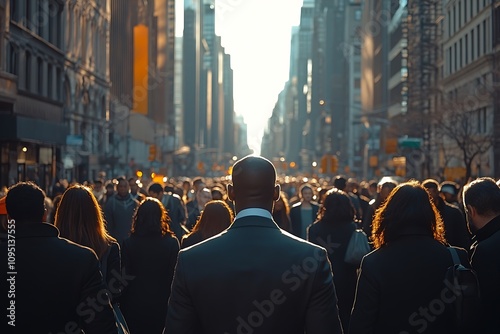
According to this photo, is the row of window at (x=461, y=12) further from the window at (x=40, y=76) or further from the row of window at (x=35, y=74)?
the window at (x=40, y=76)

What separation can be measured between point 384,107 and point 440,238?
115912mm

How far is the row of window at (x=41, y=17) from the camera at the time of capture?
4878 cm

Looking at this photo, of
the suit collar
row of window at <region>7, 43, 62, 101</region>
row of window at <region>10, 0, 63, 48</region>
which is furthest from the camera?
row of window at <region>7, 43, 62, 101</region>

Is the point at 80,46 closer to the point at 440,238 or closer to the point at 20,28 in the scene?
the point at 20,28

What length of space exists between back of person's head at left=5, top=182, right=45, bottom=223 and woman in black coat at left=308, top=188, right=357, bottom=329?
17.6 ft

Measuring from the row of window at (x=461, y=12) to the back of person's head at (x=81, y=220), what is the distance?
2167 inches

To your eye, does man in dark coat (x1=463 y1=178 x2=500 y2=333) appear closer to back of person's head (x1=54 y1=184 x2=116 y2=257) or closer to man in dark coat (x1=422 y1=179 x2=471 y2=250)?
back of person's head (x1=54 y1=184 x2=116 y2=257)

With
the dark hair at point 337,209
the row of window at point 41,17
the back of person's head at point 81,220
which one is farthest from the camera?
the row of window at point 41,17

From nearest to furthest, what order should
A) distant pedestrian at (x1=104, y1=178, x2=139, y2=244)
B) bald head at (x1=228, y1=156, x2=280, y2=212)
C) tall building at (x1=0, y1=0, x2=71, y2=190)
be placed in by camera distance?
bald head at (x1=228, y1=156, x2=280, y2=212), distant pedestrian at (x1=104, y1=178, x2=139, y2=244), tall building at (x1=0, y1=0, x2=71, y2=190)

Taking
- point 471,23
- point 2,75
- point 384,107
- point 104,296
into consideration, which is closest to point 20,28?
point 2,75

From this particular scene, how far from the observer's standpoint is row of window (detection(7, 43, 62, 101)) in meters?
49.3

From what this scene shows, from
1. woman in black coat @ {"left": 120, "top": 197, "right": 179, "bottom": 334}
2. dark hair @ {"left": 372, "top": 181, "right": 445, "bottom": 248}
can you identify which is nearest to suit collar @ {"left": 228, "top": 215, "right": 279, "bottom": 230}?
dark hair @ {"left": 372, "top": 181, "right": 445, "bottom": 248}

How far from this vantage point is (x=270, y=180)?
5230 millimetres

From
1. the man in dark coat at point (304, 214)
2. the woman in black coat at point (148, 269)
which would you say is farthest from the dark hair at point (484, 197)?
the man in dark coat at point (304, 214)
